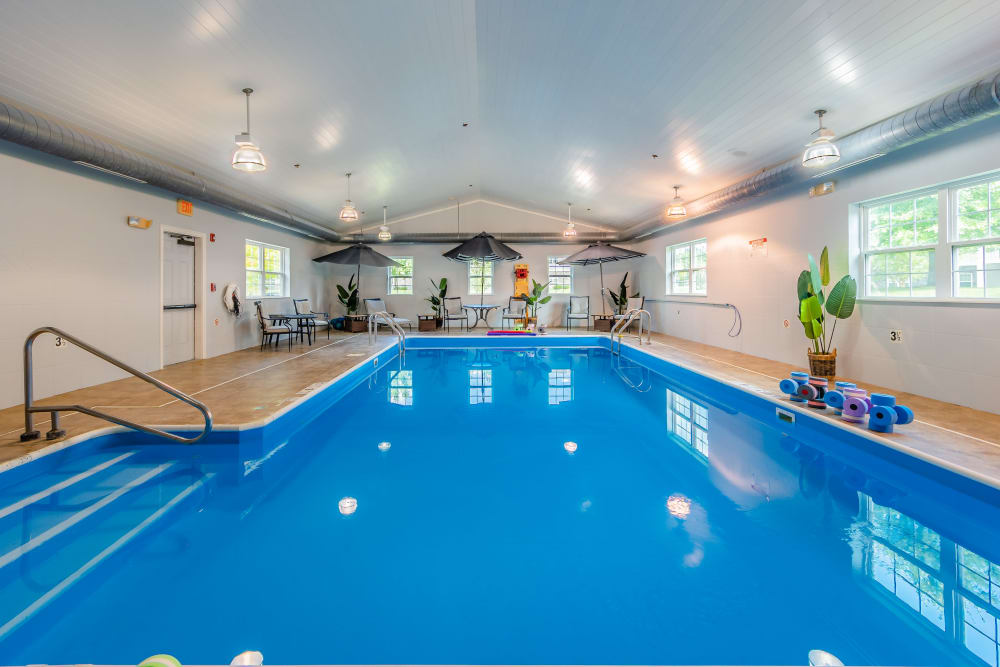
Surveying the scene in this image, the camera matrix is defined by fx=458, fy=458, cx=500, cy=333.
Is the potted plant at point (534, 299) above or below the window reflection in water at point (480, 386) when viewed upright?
above

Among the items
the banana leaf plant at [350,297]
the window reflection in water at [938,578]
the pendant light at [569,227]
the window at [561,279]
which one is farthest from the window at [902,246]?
the banana leaf plant at [350,297]

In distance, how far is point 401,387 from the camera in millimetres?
5859

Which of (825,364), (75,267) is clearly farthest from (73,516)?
(825,364)

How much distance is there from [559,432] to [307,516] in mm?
2190

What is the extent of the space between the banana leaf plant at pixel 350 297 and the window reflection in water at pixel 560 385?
20.0 ft

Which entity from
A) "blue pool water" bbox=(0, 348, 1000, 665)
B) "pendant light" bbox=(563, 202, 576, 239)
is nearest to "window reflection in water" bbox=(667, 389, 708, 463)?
"blue pool water" bbox=(0, 348, 1000, 665)

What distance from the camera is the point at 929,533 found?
2379mm

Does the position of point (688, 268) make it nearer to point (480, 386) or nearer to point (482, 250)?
point (482, 250)

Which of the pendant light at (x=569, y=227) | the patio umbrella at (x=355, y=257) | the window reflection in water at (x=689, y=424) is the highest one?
the pendant light at (x=569, y=227)

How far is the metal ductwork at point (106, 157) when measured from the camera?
11.7 ft

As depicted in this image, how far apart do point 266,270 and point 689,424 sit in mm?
7977

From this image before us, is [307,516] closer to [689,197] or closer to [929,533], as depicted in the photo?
[929,533]

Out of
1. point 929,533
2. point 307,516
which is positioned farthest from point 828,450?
point 307,516

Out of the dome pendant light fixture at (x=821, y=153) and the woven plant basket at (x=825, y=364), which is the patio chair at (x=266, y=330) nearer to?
the dome pendant light fixture at (x=821, y=153)
